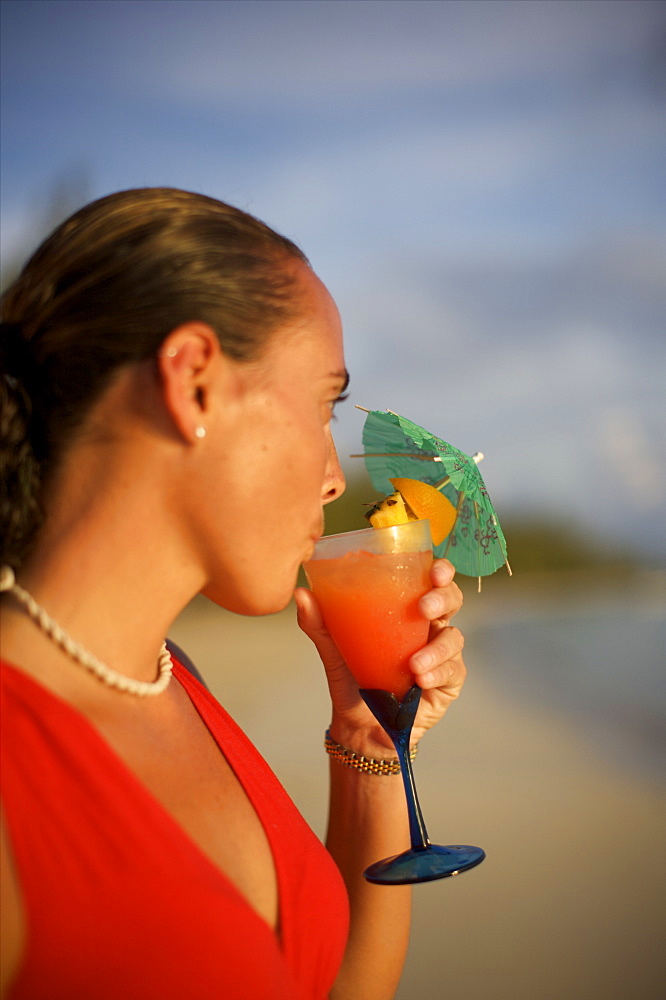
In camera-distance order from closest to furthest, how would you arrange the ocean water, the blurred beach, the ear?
the ear < the blurred beach < the ocean water

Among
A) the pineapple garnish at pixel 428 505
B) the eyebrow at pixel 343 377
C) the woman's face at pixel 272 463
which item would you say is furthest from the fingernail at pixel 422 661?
the eyebrow at pixel 343 377

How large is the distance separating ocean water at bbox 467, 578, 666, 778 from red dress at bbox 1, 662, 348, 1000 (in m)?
3.79

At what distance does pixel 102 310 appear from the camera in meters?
1.11

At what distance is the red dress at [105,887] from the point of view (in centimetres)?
90

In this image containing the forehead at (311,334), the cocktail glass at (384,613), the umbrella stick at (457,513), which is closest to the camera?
the forehead at (311,334)

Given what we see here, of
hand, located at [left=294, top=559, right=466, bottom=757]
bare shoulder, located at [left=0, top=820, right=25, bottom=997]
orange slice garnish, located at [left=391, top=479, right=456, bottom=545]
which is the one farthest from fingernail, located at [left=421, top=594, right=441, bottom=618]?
bare shoulder, located at [left=0, top=820, right=25, bottom=997]

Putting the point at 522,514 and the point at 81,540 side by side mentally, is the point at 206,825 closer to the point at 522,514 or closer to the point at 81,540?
the point at 81,540

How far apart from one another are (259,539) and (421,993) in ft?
7.56

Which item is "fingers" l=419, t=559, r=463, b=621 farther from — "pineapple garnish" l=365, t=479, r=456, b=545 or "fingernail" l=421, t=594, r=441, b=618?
"pineapple garnish" l=365, t=479, r=456, b=545

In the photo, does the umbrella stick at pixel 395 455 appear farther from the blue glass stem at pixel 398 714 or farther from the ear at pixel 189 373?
the ear at pixel 189 373

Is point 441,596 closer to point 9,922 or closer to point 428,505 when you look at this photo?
point 428,505

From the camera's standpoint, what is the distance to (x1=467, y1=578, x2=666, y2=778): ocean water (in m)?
4.86

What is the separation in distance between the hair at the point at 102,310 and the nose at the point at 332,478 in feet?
1.05

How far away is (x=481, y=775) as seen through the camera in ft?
14.1
